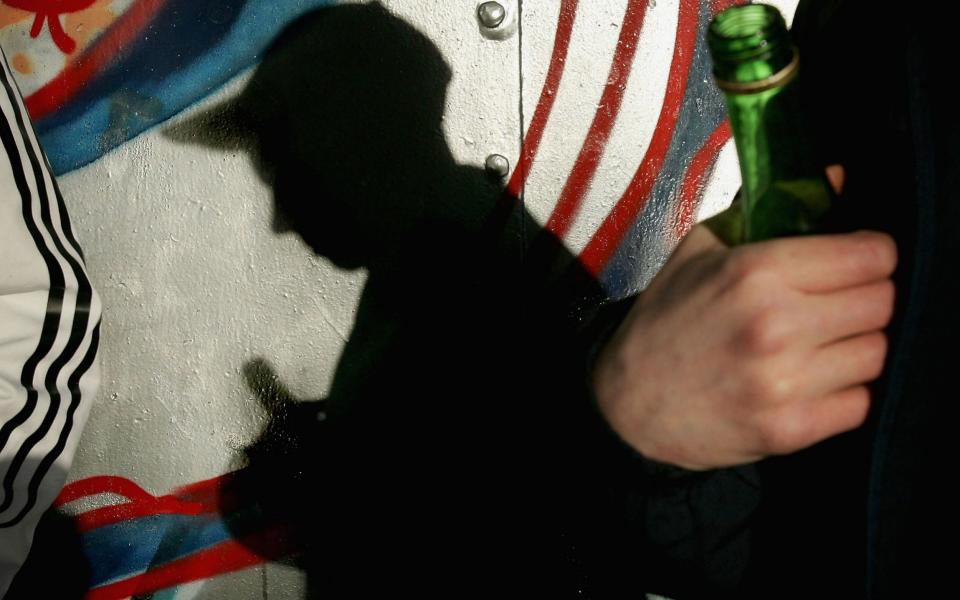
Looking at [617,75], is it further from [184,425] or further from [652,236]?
[184,425]

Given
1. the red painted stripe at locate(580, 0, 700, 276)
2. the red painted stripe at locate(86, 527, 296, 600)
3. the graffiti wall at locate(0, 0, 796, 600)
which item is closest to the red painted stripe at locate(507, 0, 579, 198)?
the graffiti wall at locate(0, 0, 796, 600)

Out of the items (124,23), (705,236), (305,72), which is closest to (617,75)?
(305,72)

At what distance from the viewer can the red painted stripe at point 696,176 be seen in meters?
1.03

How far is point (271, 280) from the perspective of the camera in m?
1.20

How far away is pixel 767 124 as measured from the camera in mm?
409

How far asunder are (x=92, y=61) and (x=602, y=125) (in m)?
0.93

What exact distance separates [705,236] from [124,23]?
3.82ft

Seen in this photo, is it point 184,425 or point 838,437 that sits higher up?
point 838,437

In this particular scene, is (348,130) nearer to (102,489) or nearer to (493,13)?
(493,13)

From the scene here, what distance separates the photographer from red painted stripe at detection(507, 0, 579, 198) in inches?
40.2

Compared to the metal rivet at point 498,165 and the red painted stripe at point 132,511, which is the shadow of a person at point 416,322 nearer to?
the metal rivet at point 498,165

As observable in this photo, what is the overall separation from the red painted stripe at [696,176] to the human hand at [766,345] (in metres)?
0.63

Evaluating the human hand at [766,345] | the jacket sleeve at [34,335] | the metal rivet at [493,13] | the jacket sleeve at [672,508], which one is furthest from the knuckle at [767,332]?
the jacket sleeve at [34,335]

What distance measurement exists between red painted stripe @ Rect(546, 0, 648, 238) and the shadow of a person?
47mm
